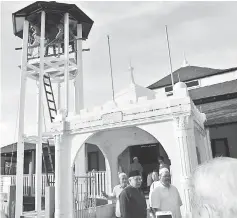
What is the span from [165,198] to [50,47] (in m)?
14.5

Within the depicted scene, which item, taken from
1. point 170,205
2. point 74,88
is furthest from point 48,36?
point 170,205

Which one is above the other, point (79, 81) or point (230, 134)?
point (79, 81)

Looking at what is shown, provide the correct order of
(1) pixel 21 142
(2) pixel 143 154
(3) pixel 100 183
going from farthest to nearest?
(2) pixel 143 154 < (3) pixel 100 183 < (1) pixel 21 142

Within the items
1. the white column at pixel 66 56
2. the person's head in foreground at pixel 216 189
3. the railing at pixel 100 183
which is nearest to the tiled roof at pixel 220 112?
the railing at pixel 100 183

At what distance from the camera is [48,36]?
51.9 ft

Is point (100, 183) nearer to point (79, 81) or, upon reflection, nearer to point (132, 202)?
point (79, 81)

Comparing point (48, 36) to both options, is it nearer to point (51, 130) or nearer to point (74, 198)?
point (51, 130)

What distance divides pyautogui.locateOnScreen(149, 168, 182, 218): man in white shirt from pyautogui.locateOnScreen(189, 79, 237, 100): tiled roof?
1193 cm

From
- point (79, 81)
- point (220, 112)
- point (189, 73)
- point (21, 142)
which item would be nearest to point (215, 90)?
point (220, 112)

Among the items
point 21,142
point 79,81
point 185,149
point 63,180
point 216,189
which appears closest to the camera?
point 216,189

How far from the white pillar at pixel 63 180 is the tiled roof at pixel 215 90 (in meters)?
10.0

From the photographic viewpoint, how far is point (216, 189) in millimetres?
1499

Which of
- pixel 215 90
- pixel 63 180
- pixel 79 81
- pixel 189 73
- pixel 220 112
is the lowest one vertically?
pixel 63 180

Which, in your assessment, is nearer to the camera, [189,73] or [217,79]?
[217,79]
